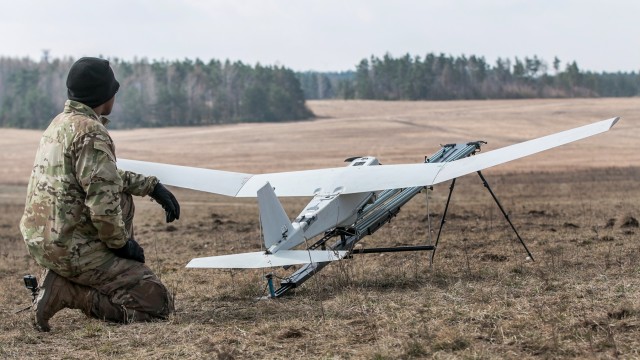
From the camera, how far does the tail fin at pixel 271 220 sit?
33.2 feet

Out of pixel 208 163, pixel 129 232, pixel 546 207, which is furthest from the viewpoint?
pixel 208 163

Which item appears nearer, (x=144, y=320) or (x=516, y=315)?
(x=516, y=315)

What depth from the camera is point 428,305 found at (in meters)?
8.35

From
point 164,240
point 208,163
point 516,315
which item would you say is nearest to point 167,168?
point 164,240

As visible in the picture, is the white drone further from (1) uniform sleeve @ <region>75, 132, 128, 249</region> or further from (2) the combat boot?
(1) uniform sleeve @ <region>75, 132, 128, 249</region>

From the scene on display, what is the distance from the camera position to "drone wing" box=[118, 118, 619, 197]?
35.7ft

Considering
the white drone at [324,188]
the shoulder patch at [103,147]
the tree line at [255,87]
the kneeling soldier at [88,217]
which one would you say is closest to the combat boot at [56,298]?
the kneeling soldier at [88,217]

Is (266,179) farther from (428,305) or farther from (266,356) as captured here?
(266,356)

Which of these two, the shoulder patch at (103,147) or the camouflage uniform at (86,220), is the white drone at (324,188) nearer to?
the camouflage uniform at (86,220)

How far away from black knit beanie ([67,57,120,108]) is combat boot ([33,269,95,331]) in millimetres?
1802

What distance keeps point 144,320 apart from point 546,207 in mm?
14284

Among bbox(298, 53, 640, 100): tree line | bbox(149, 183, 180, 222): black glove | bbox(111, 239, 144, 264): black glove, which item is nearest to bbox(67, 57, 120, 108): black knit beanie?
bbox(149, 183, 180, 222): black glove

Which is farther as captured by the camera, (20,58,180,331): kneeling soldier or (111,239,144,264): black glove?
(111,239,144,264): black glove

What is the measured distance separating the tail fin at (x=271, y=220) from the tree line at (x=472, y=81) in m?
111
